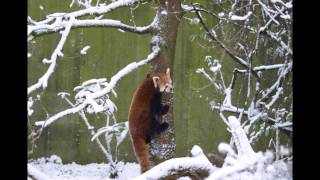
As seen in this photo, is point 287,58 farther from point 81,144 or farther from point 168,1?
point 81,144

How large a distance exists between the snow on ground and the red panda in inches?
4.1

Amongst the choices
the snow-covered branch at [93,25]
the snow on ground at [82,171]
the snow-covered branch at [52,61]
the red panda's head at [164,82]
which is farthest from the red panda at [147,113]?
the snow-covered branch at [52,61]

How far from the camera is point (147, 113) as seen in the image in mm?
3859

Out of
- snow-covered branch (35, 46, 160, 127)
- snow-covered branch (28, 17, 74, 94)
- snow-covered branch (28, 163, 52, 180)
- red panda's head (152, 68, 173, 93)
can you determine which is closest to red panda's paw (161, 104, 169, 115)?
red panda's head (152, 68, 173, 93)

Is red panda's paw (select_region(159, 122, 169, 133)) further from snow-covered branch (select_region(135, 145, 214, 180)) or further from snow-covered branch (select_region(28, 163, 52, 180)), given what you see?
snow-covered branch (select_region(28, 163, 52, 180))

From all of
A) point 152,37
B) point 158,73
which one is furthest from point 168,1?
point 158,73

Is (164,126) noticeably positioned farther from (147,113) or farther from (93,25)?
(93,25)

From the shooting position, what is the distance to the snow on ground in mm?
3781

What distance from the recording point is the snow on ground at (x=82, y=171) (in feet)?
12.4

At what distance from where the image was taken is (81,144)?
3.80m

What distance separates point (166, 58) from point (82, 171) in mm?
974

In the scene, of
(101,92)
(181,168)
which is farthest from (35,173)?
(181,168)

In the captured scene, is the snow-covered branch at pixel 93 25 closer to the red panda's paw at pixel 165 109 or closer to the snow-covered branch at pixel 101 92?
the snow-covered branch at pixel 101 92

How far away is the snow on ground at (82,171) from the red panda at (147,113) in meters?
0.11
